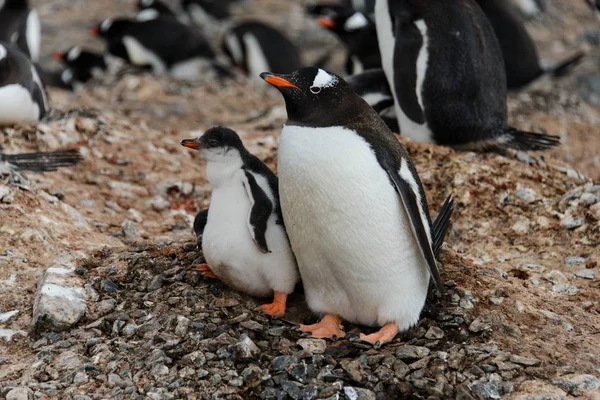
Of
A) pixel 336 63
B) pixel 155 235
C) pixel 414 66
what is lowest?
pixel 336 63

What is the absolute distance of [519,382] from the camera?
278 cm

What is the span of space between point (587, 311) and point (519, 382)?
732 millimetres

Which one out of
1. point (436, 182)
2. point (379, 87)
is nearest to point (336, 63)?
point (379, 87)

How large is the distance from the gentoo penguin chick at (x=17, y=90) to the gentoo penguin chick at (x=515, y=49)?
12.7ft

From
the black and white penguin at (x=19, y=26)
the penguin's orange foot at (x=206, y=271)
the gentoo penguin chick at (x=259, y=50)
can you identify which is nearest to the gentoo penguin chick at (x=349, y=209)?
the penguin's orange foot at (x=206, y=271)

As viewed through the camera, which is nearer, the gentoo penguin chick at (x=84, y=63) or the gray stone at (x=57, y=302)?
the gray stone at (x=57, y=302)

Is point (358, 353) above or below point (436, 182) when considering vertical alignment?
above

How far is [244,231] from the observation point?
3.19 meters

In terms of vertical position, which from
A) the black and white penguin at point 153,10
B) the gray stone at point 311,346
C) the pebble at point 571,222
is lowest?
the black and white penguin at point 153,10

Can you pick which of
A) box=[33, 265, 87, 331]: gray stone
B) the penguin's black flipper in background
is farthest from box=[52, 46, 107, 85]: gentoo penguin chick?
box=[33, 265, 87, 331]: gray stone

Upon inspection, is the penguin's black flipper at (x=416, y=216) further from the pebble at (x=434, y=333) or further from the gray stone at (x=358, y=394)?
the gray stone at (x=358, y=394)

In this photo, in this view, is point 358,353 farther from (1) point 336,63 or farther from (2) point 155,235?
(1) point 336,63

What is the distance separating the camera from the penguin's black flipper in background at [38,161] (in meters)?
4.22

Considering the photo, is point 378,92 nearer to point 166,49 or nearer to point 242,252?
point 242,252
